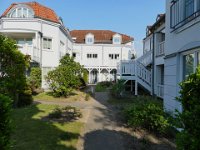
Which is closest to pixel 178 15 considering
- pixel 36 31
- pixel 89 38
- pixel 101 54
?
pixel 36 31

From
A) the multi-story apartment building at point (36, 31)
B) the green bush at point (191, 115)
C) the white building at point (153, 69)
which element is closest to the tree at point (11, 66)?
the green bush at point (191, 115)

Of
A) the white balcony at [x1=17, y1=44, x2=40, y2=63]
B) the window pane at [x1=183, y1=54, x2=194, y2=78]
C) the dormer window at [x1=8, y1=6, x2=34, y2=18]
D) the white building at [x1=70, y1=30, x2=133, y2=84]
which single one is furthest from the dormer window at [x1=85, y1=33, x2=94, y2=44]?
the window pane at [x1=183, y1=54, x2=194, y2=78]

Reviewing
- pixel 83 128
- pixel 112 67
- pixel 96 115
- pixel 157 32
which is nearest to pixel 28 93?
pixel 96 115

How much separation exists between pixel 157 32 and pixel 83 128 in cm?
1280

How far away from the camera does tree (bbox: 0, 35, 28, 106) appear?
462 inches

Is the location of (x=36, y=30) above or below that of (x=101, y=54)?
above

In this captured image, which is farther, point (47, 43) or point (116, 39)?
point (116, 39)

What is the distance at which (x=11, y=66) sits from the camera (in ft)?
41.2

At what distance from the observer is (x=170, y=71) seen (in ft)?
34.9

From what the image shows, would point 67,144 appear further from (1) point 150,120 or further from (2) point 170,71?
(2) point 170,71

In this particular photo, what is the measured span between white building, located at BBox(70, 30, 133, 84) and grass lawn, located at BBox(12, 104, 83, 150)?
34099 millimetres

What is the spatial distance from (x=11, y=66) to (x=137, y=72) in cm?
1106

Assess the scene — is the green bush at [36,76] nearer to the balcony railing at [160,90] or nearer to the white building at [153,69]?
the white building at [153,69]

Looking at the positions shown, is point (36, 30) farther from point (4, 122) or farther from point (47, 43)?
point (4, 122)
